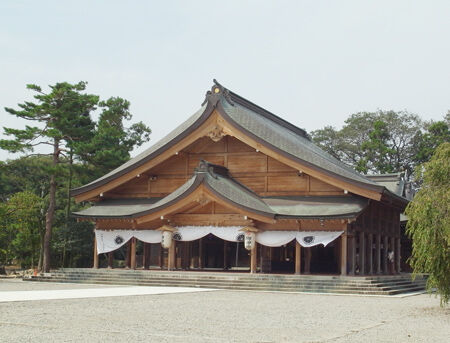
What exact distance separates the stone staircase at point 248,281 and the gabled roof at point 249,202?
2.37 metres

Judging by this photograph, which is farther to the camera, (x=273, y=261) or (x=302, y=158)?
(x=273, y=261)

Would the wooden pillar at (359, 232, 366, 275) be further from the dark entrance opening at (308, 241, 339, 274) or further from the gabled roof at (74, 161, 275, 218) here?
the gabled roof at (74, 161, 275, 218)

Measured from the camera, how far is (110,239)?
1052 inches

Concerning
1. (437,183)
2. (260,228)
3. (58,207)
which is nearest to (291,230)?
(260,228)

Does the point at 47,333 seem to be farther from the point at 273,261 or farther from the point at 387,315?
the point at 273,261

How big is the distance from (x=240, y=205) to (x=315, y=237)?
310cm

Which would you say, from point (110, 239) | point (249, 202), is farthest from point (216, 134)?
point (110, 239)

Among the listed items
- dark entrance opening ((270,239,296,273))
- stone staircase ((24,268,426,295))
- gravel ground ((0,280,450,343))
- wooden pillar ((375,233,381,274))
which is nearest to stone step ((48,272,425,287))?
stone staircase ((24,268,426,295))

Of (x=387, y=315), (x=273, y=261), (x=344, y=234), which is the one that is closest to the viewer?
(x=387, y=315)

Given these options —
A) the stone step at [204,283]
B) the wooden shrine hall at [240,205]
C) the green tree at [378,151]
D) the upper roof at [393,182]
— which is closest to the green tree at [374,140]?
the green tree at [378,151]

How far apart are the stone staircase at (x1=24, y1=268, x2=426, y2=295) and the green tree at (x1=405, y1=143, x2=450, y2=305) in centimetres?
619

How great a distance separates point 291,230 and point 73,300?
10.9m

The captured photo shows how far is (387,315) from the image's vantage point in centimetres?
1281

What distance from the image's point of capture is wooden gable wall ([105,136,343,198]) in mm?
25328
